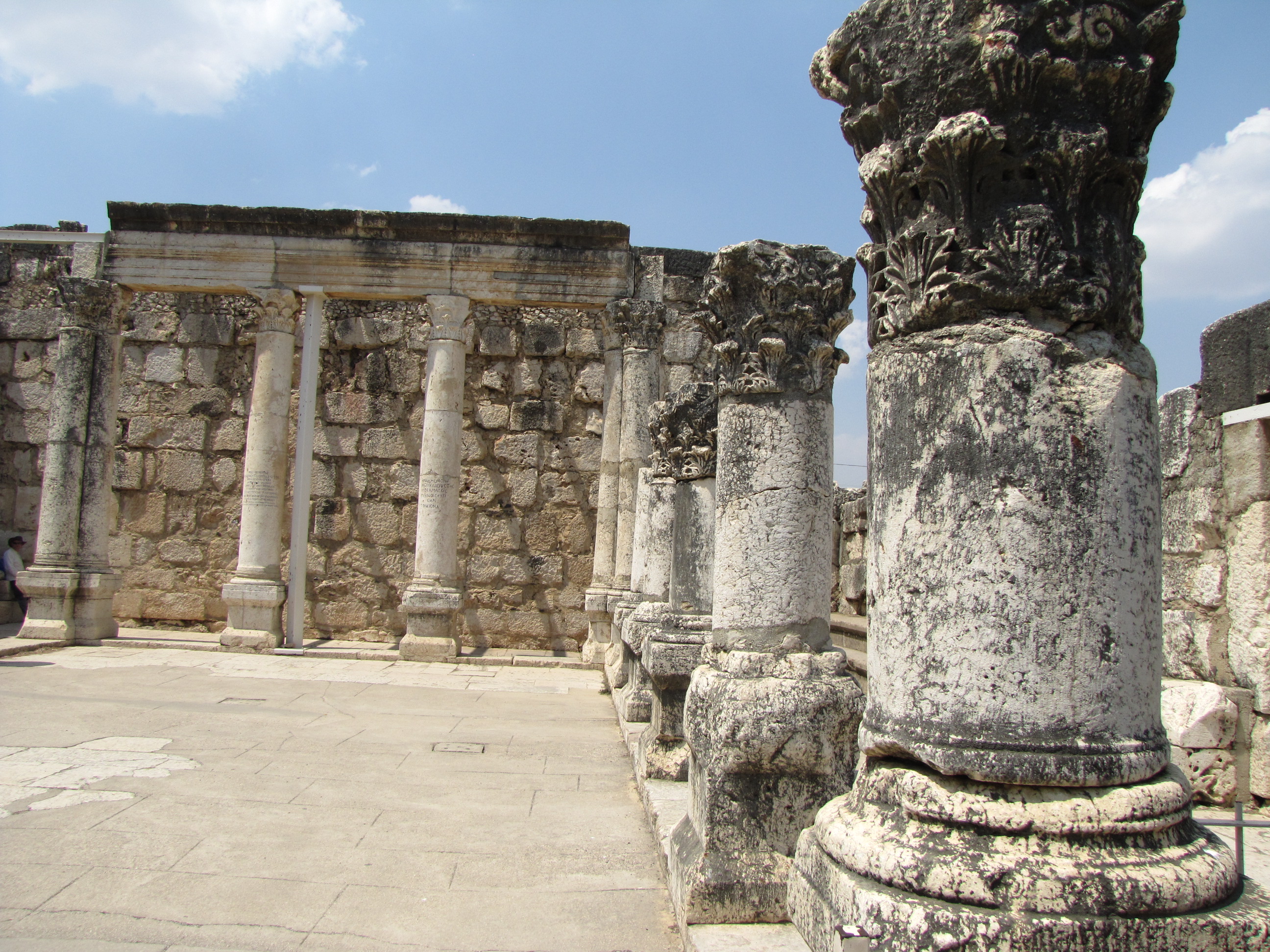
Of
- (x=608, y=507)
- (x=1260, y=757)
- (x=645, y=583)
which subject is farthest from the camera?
(x=608, y=507)

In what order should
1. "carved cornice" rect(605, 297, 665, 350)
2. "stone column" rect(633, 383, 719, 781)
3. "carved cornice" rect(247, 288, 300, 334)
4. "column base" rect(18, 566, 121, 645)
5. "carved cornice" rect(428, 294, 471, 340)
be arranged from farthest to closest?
"carved cornice" rect(247, 288, 300, 334) < "carved cornice" rect(428, 294, 471, 340) < "carved cornice" rect(605, 297, 665, 350) < "column base" rect(18, 566, 121, 645) < "stone column" rect(633, 383, 719, 781)

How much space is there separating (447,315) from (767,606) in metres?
8.74

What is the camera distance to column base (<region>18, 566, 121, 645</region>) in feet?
35.5

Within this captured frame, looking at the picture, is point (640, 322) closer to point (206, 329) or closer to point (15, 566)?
point (206, 329)

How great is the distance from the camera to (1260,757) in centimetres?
489

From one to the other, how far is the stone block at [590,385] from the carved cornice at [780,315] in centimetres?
881

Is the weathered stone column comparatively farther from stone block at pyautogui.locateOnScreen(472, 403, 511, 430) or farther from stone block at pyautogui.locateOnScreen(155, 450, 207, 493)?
stone block at pyautogui.locateOnScreen(155, 450, 207, 493)

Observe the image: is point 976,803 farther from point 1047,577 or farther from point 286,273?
point 286,273

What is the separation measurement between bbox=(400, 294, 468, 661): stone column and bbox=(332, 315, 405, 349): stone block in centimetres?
161

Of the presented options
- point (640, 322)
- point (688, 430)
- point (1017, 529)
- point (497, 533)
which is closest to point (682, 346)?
point (640, 322)

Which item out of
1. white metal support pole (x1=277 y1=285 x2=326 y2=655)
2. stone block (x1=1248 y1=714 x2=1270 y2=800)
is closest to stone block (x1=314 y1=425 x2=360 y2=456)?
white metal support pole (x1=277 y1=285 x2=326 y2=655)

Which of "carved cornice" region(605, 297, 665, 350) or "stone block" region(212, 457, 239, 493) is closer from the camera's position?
"carved cornice" region(605, 297, 665, 350)

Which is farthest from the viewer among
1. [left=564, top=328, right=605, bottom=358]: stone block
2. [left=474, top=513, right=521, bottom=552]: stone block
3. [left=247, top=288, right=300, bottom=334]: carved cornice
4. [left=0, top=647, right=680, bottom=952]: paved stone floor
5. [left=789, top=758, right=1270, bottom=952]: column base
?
[left=564, top=328, right=605, bottom=358]: stone block

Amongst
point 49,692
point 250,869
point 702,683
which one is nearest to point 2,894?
point 250,869
